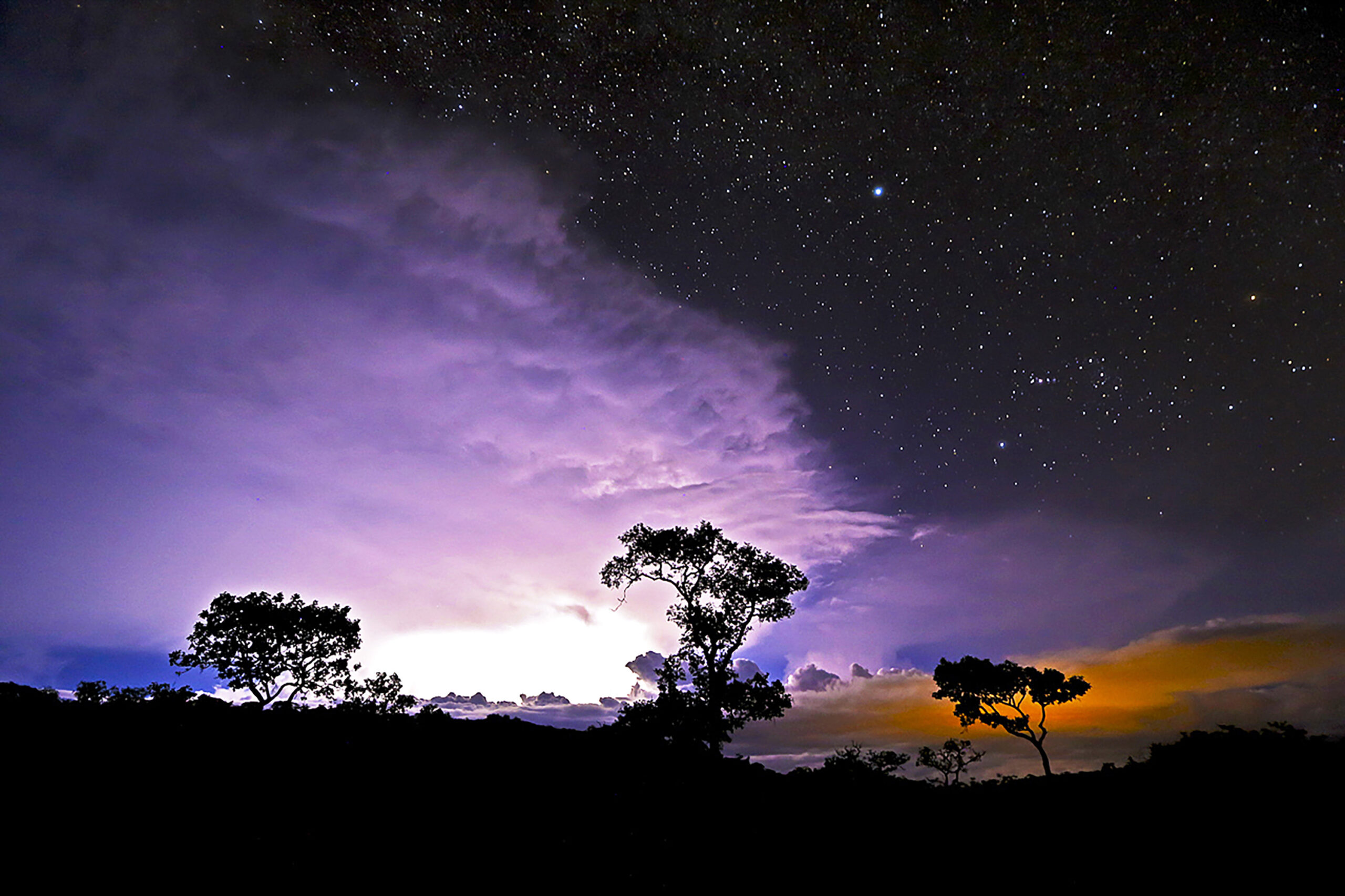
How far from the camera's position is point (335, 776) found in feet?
36.4

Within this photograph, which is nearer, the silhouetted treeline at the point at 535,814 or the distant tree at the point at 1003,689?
the silhouetted treeline at the point at 535,814

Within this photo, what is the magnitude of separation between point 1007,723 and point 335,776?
154 feet

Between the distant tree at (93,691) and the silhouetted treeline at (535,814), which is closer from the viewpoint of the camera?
the silhouetted treeline at (535,814)

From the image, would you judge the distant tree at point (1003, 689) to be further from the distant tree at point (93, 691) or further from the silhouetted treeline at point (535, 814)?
the distant tree at point (93, 691)

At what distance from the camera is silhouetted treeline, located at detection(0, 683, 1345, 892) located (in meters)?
8.33

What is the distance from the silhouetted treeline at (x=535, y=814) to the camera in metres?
8.33

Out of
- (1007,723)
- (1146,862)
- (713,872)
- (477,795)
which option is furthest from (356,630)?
(1007,723)

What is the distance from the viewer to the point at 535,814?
11039 millimetres

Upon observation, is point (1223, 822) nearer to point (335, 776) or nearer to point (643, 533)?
point (335, 776)

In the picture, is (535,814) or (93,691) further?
(93,691)

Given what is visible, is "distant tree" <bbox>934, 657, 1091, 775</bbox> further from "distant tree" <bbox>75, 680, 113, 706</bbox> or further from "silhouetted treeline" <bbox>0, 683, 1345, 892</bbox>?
"distant tree" <bbox>75, 680, 113, 706</bbox>

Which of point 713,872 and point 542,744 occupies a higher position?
point 542,744

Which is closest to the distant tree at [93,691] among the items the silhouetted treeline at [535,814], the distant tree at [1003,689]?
the silhouetted treeline at [535,814]

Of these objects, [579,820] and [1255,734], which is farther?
[1255,734]
